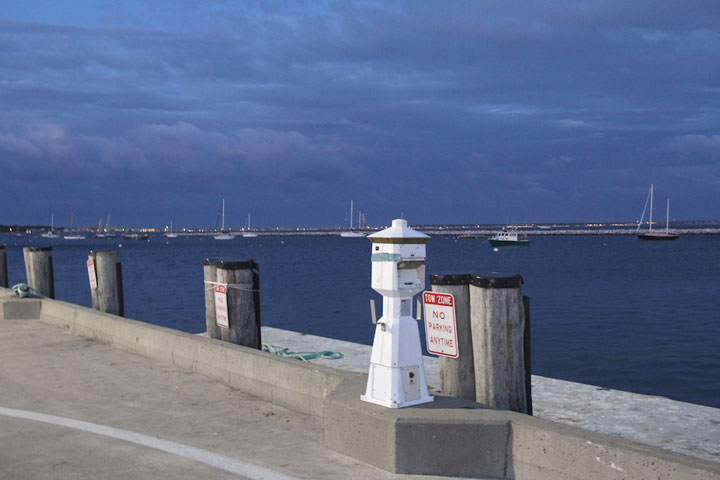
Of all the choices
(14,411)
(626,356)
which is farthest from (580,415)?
(626,356)

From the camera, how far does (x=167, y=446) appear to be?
566 centimetres

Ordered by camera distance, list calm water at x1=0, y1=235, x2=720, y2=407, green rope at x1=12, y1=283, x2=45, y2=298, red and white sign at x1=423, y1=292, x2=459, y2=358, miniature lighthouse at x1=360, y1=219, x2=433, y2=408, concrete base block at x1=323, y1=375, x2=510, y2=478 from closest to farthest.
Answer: concrete base block at x1=323, y1=375, x2=510, y2=478 → miniature lighthouse at x1=360, y1=219, x2=433, y2=408 → red and white sign at x1=423, y1=292, x2=459, y2=358 → green rope at x1=12, y1=283, x2=45, y2=298 → calm water at x1=0, y1=235, x2=720, y2=407

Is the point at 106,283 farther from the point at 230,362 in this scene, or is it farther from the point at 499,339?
the point at 499,339

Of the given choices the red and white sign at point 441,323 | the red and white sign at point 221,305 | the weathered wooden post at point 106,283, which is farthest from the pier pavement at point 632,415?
the weathered wooden post at point 106,283

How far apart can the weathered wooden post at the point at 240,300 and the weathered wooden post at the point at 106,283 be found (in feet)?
13.8

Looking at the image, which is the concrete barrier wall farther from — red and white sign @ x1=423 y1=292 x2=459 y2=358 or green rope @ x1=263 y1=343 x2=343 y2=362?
green rope @ x1=263 y1=343 x2=343 y2=362

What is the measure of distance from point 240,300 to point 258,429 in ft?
8.00

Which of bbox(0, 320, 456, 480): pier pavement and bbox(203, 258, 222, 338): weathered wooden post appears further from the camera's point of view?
bbox(203, 258, 222, 338): weathered wooden post

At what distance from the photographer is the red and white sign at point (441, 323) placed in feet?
18.7

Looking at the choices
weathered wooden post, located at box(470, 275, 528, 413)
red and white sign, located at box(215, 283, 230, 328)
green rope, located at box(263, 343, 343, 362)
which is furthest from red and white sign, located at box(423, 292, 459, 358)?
green rope, located at box(263, 343, 343, 362)

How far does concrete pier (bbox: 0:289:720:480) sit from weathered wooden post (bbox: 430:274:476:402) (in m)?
0.29

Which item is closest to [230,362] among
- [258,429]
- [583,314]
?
[258,429]

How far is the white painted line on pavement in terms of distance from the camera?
509 centimetres

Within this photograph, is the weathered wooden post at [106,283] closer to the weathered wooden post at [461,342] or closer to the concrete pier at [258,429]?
the concrete pier at [258,429]
